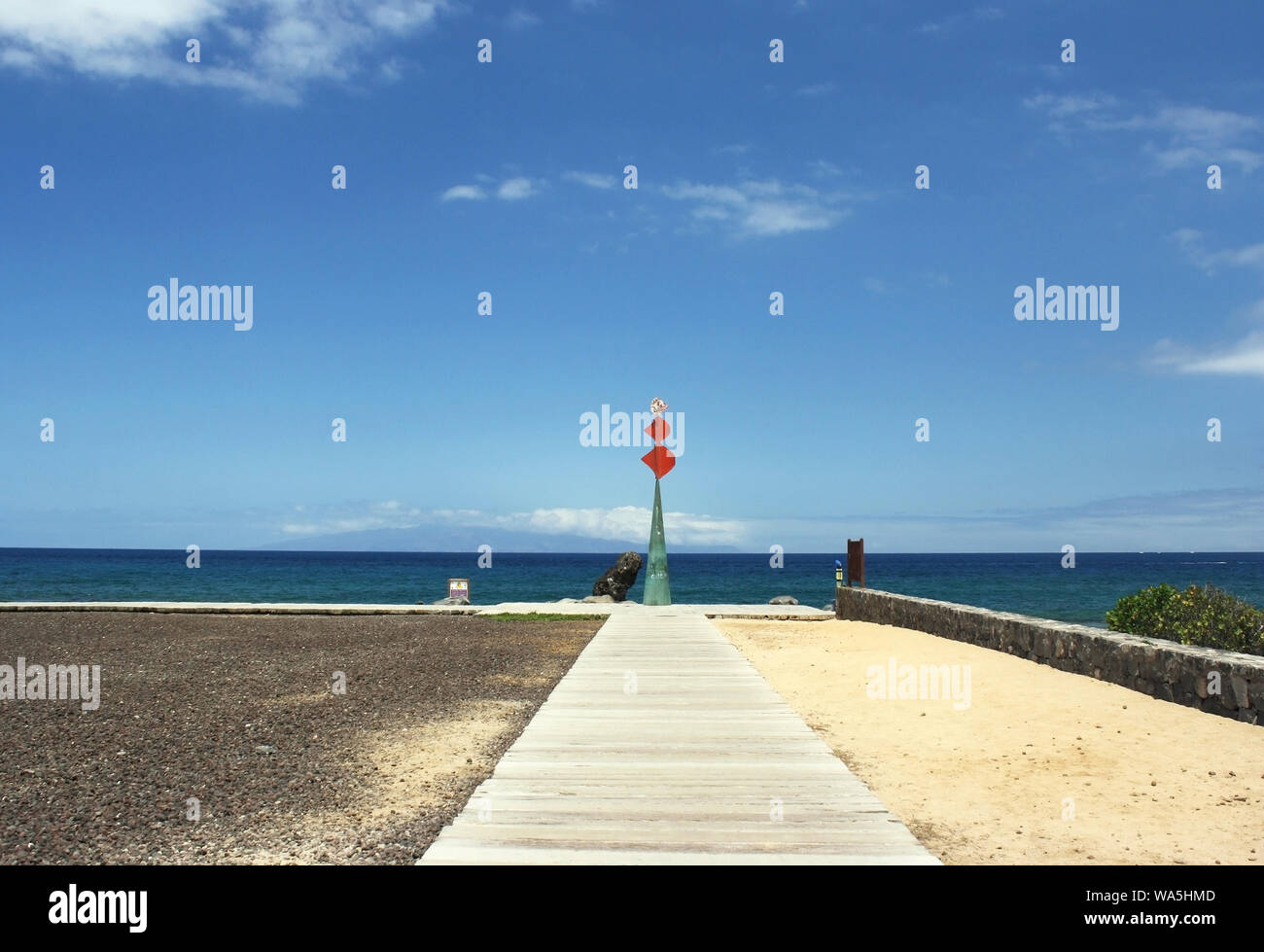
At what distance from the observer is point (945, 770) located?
23.7 ft

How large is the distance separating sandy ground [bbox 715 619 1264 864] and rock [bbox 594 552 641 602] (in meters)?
21.2

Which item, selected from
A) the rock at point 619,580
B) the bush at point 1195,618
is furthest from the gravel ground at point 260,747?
the rock at point 619,580

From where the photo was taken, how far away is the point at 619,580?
33.9 meters

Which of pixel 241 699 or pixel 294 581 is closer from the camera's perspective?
pixel 241 699

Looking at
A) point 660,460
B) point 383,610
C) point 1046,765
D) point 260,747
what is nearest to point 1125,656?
point 1046,765

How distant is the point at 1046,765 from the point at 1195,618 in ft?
23.1

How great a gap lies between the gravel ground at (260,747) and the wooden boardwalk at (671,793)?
50 cm

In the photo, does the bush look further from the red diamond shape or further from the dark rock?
the dark rock

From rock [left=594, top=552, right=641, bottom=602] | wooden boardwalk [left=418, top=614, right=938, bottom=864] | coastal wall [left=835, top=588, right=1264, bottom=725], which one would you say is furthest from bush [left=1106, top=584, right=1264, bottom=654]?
rock [left=594, top=552, right=641, bottom=602]

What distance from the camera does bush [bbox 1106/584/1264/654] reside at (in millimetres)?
12125
